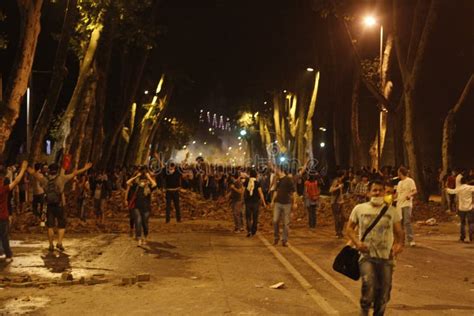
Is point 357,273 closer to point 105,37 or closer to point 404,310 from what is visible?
point 404,310

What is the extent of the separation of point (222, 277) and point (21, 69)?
7829 mm

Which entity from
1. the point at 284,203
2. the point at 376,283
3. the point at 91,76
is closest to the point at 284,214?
the point at 284,203

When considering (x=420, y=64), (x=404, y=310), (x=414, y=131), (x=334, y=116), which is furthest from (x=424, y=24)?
(x=404, y=310)

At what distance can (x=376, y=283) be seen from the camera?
7.09m

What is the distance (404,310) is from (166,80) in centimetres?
3773

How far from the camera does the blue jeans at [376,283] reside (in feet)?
23.0

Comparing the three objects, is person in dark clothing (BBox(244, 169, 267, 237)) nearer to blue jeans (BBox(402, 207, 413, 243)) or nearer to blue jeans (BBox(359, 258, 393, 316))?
blue jeans (BBox(402, 207, 413, 243))

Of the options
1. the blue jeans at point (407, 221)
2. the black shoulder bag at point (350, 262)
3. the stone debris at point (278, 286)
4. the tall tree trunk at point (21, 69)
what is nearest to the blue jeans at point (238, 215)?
the blue jeans at point (407, 221)

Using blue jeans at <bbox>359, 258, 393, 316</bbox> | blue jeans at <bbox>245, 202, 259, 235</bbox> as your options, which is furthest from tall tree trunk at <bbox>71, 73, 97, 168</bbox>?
blue jeans at <bbox>359, 258, 393, 316</bbox>

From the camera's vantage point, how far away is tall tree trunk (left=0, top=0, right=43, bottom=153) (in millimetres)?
15711

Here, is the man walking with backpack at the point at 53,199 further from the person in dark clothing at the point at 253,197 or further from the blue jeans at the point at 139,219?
the person in dark clothing at the point at 253,197

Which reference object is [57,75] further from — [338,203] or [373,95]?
[373,95]

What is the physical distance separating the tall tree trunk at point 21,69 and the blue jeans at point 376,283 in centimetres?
1088

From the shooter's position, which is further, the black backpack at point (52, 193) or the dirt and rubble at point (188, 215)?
the dirt and rubble at point (188, 215)
